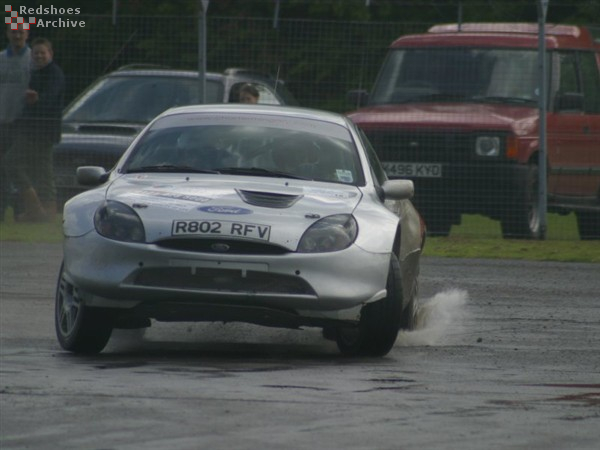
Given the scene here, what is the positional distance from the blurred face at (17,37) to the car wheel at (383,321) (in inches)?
439

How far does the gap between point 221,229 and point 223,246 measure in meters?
0.09

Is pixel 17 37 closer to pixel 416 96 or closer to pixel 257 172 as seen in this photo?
pixel 416 96

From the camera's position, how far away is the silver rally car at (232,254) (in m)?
8.92

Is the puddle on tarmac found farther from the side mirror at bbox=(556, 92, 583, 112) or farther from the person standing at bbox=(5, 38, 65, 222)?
the person standing at bbox=(5, 38, 65, 222)

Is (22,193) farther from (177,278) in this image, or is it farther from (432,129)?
(177,278)

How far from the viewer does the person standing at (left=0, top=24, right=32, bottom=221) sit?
19859 mm

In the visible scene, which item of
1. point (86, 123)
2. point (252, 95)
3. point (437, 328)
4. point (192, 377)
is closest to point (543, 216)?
point (252, 95)

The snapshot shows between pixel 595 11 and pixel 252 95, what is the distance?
10041 millimetres

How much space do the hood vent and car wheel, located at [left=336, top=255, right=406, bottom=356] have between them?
0.64 metres

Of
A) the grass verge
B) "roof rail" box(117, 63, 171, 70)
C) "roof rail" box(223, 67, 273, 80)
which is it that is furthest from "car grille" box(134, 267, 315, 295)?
"roof rail" box(117, 63, 171, 70)

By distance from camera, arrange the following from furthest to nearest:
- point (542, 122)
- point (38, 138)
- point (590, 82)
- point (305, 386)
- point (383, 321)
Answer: point (590, 82), point (38, 138), point (542, 122), point (383, 321), point (305, 386)

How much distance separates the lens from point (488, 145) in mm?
18562

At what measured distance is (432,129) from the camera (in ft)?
61.5

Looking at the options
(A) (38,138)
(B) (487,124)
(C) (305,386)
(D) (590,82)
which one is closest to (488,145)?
(B) (487,124)
